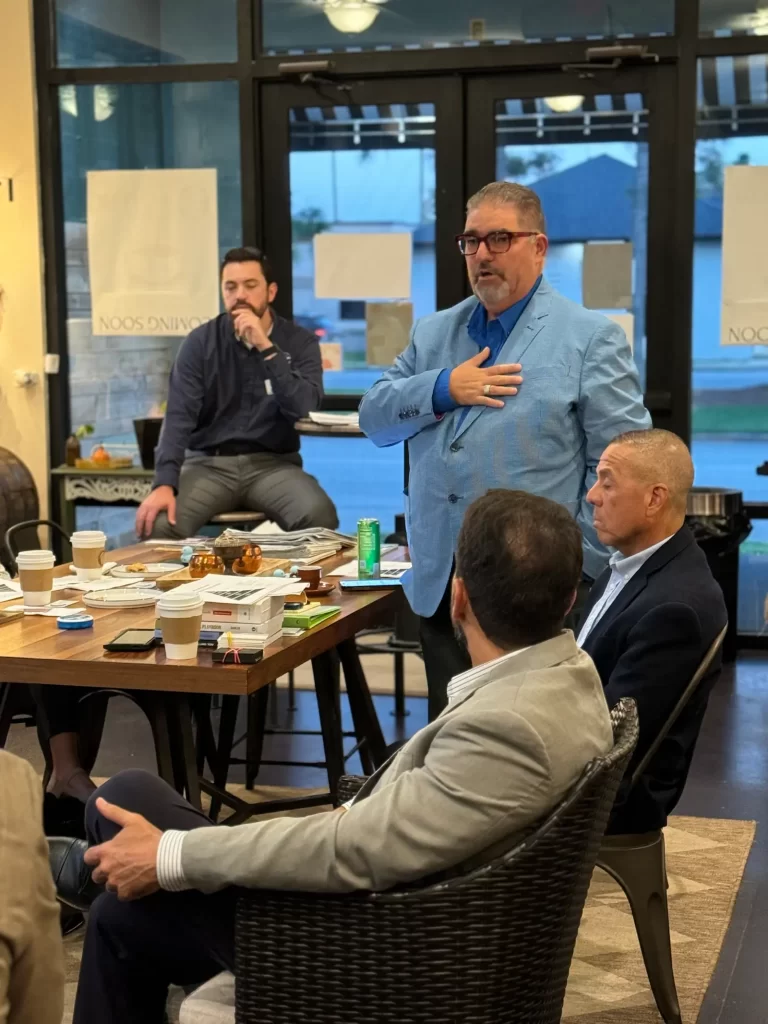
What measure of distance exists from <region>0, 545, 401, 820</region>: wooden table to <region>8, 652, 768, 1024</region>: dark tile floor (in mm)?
600

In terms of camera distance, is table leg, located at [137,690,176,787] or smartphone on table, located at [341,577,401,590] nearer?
table leg, located at [137,690,176,787]

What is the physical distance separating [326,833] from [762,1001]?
153cm

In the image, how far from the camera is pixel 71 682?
2.79 m

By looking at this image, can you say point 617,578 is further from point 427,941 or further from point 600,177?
point 600,177

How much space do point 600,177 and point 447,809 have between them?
4896mm

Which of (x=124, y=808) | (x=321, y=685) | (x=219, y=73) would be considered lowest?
(x=321, y=685)

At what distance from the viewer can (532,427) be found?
3.29m

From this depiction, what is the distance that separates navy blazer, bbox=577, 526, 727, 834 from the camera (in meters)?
2.59

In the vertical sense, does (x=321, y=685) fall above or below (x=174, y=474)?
below

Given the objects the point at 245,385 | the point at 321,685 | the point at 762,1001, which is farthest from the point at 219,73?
the point at 762,1001

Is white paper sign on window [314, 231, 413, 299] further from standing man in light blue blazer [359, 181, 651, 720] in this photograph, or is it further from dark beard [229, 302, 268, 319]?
standing man in light blue blazer [359, 181, 651, 720]

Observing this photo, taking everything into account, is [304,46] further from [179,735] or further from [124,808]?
[124,808]

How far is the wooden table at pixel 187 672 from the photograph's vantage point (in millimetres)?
2766

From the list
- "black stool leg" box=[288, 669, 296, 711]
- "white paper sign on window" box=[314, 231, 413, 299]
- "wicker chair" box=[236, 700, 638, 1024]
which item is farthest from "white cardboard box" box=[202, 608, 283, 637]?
"white paper sign on window" box=[314, 231, 413, 299]
